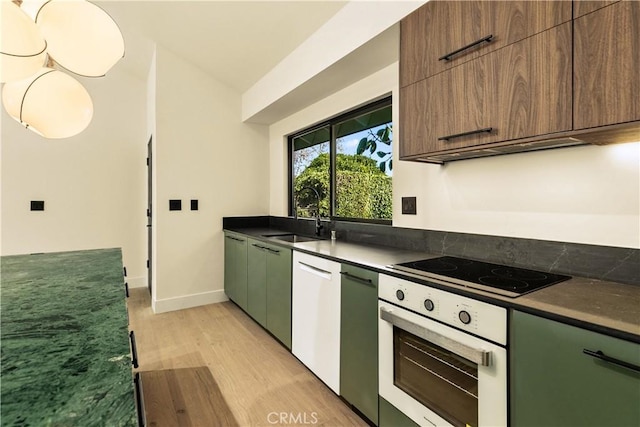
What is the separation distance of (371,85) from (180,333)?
8.83 ft

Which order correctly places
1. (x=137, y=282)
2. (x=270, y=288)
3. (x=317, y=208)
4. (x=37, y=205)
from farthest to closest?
1. (x=137, y=282)
2. (x=37, y=205)
3. (x=317, y=208)
4. (x=270, y=288)

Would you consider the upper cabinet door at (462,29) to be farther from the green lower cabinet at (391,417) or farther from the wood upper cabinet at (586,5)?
the green lower cabinet at (391,417)

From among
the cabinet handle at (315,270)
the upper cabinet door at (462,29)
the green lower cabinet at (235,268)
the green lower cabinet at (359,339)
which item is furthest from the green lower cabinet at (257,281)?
the upper cabinet door at (462,29)

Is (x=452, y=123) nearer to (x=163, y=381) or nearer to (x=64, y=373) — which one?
(x=64, y=373)

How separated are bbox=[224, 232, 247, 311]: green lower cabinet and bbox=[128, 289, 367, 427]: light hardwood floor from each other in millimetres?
283

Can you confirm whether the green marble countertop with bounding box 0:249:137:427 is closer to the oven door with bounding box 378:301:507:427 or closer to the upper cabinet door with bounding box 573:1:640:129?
the oven door with bounding box 378:301:507:427

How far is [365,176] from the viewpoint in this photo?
2826 millimetres

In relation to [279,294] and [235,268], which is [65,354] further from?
[235,268]

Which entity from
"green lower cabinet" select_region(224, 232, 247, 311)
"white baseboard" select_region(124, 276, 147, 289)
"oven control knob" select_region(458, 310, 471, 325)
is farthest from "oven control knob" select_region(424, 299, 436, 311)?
"white baseboard" select_region(124, 276, 147, 289)

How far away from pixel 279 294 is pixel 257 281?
0.46m

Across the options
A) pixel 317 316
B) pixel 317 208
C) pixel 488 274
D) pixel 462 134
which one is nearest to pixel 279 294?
pixel 317 316

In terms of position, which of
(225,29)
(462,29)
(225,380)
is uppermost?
(225,29)

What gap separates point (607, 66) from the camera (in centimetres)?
108

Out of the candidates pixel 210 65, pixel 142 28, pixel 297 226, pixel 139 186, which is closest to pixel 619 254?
pixel 297 226
